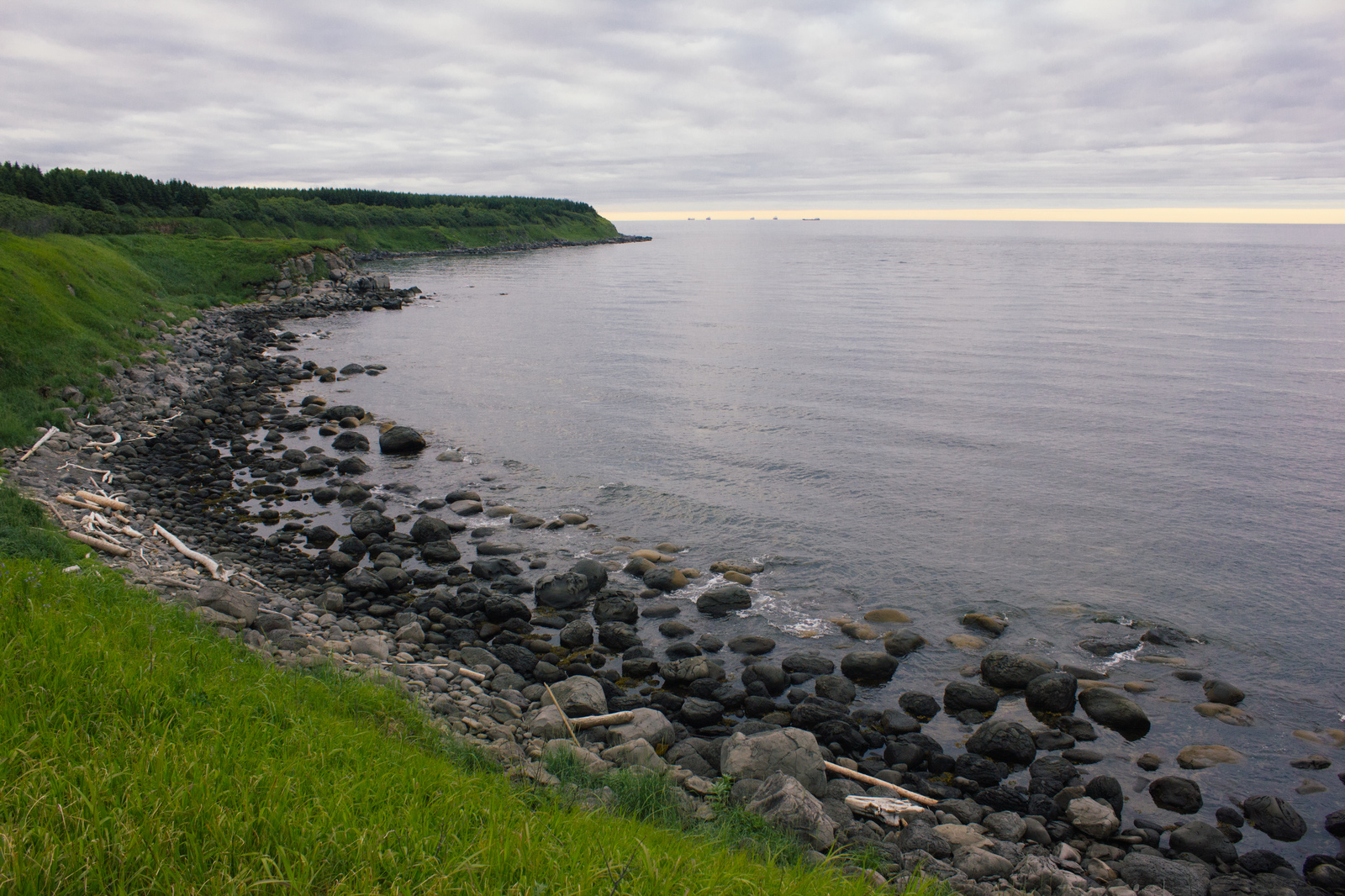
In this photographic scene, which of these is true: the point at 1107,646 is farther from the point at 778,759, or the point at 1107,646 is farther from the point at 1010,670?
the point at 778,759

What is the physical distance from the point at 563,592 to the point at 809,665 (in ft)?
19.8

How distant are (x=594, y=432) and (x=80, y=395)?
1933 centimetres

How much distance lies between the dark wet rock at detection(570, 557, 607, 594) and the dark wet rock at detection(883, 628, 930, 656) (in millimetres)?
6746

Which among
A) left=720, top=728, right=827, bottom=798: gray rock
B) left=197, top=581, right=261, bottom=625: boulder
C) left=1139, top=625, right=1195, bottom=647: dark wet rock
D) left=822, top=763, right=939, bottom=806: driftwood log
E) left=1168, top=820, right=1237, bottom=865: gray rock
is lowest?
left=1168, top=820, right=1237, bottom=865: gray rock

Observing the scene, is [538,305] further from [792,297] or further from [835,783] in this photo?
[835,783]

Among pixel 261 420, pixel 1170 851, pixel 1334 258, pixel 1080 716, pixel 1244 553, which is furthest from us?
pixel 1334 258

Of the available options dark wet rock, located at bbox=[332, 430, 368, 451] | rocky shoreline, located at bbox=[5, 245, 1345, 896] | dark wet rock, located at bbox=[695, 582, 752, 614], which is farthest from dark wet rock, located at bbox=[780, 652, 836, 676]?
dark wet rock, located at bbox=[332, 430, 368, 451]

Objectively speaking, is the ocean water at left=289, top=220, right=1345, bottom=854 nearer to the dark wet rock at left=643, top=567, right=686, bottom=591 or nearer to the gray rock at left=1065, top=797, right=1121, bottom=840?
the gray rock at left=1065, top=797, right=1121, bottom=840

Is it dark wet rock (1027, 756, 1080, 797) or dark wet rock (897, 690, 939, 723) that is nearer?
dark wet rock (1027, 756, 1080, 797)

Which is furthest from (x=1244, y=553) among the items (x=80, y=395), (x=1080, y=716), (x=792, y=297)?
(x=792, y=297)

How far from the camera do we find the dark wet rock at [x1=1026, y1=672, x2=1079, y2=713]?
14.0 metres

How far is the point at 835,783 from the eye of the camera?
36.6 ft

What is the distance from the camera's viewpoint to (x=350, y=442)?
98.5 feet

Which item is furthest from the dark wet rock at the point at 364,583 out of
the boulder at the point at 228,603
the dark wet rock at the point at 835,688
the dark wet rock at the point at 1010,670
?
the dark wet rock at the point at 1010,670
